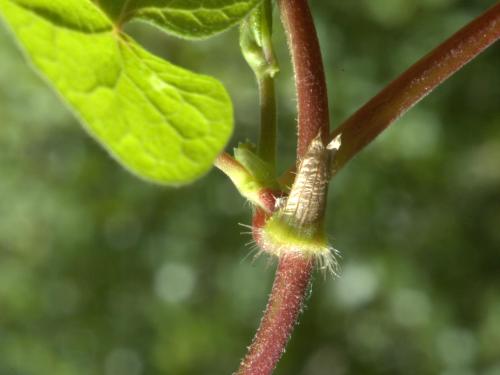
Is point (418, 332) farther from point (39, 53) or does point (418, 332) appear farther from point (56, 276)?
point (39, 53)

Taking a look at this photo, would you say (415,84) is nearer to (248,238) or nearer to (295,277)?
(295,277)

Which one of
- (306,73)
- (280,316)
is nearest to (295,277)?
(280,316)

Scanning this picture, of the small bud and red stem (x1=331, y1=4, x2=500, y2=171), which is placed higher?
red stem (x1=331, y1=4, x2=500, y2=171)

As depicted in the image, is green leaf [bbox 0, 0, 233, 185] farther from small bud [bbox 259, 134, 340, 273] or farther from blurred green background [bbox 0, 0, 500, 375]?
blurred green background [bbox 0, 0, 500, 375]

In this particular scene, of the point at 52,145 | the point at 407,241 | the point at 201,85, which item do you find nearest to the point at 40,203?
the point at 52,145

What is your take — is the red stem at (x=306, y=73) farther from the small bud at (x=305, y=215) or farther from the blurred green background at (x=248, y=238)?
the blurred green background at (x=248, y=238)

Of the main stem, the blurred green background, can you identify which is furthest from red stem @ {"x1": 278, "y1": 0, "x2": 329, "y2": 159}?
the blurred green background

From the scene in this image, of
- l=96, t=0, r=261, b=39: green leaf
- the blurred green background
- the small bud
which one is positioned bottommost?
the blurred green background
